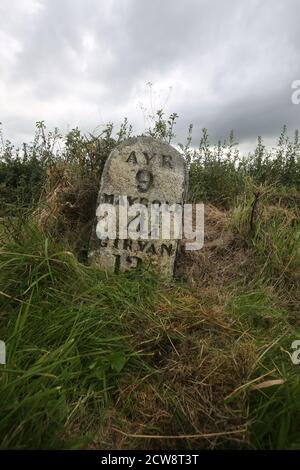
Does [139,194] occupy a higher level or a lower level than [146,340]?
higher

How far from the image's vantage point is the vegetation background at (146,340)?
1.61 metres

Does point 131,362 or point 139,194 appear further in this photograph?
point 139,194

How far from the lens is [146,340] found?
2.06 m

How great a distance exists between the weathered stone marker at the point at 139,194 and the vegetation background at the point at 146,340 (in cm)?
20

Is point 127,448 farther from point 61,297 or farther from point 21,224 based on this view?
point 21,224

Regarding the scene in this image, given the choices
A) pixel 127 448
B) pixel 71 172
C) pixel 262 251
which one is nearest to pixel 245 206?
pixel 262 251

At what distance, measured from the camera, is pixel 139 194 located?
314 cm

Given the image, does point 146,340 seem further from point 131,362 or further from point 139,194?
point 139,194

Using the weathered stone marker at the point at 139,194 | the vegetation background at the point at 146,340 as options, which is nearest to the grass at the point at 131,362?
the vegetation background at the point at 146,340

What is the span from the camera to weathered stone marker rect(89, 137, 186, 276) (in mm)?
3092

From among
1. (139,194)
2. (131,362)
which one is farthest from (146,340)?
(139,194)

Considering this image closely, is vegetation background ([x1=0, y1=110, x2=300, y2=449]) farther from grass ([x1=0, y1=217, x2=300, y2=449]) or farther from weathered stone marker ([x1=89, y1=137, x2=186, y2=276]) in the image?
weathered stone marker ([x1=89, y1=137, x2=186, y2=276])

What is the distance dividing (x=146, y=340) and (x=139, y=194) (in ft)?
4.69

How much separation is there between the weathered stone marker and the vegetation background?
0.20m
